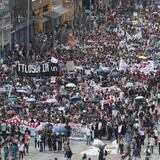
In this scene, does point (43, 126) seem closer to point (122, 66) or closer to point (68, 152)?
point (68, 152)

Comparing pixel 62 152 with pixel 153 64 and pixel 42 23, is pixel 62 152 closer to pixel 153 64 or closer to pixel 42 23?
pixel 153 64

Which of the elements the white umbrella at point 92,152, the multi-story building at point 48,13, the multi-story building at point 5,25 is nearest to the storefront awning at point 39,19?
the multi-story building at point 48,13

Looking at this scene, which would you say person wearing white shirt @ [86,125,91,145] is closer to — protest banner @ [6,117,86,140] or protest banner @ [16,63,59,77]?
protest banner @ [6,117,86,140]

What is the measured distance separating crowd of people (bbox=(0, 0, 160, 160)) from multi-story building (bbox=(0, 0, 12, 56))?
1.01 meters

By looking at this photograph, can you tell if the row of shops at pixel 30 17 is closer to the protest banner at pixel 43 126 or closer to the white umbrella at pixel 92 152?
the protest banner at pixel 43 126

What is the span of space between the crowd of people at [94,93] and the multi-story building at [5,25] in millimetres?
1007

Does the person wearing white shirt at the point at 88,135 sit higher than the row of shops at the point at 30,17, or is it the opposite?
the person wearing white shirt at the point at 88,135

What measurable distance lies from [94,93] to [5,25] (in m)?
20.5

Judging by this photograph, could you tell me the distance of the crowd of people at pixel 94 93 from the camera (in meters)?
43.8

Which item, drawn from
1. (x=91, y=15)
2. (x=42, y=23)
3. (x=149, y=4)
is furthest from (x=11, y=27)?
(x=149, y=4)

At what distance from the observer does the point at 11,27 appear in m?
73.7

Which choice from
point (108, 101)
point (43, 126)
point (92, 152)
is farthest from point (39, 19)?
point (92, 152)

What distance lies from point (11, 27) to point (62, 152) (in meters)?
31.0

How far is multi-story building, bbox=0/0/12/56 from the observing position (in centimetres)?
7111
